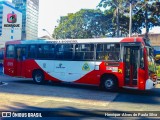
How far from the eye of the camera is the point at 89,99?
35.8ft

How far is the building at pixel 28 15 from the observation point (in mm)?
107756

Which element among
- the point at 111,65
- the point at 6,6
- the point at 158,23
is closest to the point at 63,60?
the point at 111,65

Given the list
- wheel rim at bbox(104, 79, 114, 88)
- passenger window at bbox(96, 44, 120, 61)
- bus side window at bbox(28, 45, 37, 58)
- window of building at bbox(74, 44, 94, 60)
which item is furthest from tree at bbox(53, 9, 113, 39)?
wheel rim at bbox(104, 79, 114, 88)

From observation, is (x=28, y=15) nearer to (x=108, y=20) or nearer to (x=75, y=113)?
(x=108, y=20)

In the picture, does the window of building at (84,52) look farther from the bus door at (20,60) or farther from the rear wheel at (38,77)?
the bus door at (20,60)

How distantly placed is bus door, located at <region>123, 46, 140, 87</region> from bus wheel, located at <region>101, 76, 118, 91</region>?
66 centimetres

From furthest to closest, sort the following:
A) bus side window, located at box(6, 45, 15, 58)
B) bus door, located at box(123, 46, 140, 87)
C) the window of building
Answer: bus side window, located at box(6, 45, 15, 58)
the window of building
bus door, located at box(123, 46, 140, 87)

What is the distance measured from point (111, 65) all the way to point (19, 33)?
101m

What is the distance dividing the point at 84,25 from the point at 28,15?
68.6 m

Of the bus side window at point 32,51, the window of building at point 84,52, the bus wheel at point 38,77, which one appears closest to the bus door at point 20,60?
the bus side window at point 32,51

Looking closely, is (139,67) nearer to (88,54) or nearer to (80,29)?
(88,54)

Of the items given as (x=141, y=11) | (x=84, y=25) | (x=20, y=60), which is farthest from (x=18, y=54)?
(x=84, y=25)

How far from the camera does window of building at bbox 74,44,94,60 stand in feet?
A: 46.8

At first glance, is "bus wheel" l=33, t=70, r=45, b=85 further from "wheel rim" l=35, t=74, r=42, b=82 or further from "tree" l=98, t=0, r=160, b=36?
"tree" l=98, t=0, r=160, b=36
